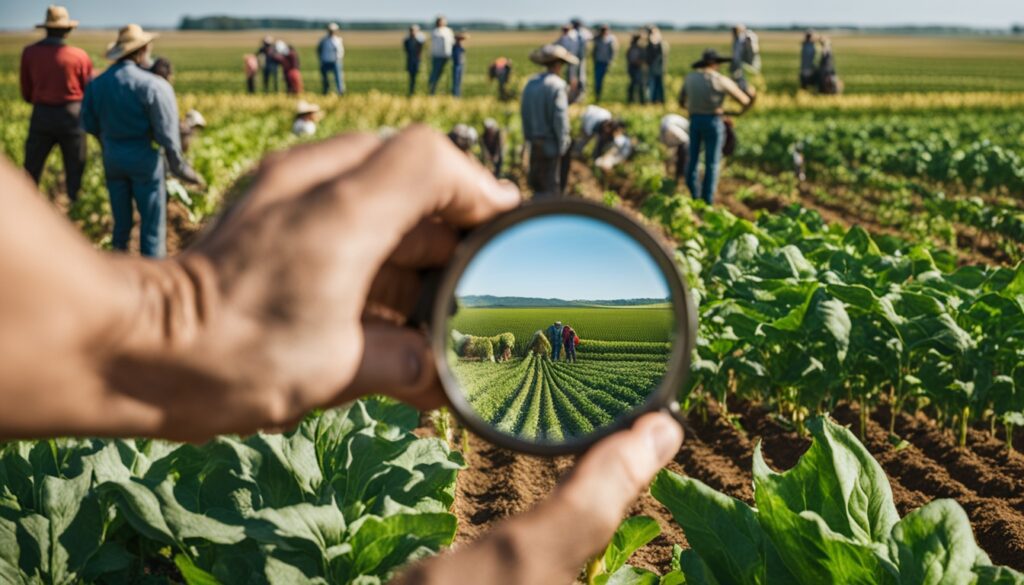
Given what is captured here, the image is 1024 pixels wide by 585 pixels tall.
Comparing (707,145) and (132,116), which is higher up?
(132,116)

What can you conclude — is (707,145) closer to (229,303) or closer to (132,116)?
(132,116)

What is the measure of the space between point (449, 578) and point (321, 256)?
1.22 ft

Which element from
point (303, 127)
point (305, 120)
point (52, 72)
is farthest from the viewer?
point (305, 120)

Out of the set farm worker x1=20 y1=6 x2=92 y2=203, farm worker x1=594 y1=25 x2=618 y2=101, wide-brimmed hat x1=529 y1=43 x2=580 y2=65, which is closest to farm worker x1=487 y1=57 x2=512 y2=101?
farm worker x1=594 y1=25 x2=618 y2=101

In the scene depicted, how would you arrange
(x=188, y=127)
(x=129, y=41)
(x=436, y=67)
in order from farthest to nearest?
(x=436, y=67) → (x=188, y=127) → (x=129, y=41)

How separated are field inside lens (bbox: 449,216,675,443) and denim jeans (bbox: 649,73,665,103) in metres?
29.1

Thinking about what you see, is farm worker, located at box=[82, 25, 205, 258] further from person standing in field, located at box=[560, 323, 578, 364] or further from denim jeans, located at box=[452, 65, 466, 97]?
denim jeans, located at box=[452, 65, 466, 97]

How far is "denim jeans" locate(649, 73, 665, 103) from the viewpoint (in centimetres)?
3025

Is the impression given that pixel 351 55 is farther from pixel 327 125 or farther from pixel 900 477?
pixel 900 477

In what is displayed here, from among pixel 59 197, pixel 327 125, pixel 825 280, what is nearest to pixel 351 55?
pixel 327 125

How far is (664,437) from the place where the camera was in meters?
1.42

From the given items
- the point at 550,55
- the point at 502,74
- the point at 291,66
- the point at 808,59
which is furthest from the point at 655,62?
the point at 550,55

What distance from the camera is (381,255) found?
4.11 feet

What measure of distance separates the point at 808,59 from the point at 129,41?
1194 inches
